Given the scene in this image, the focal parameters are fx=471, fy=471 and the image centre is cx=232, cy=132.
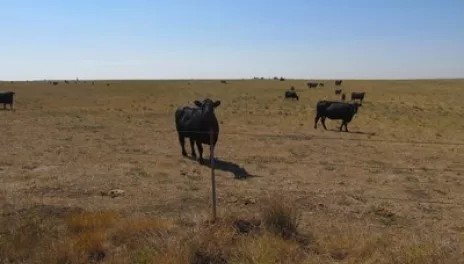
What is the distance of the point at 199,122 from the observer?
48.2 ft

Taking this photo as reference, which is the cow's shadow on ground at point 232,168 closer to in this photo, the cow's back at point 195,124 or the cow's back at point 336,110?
the cow's back at point 195,124

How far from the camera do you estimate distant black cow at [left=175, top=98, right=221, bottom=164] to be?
46.8ft

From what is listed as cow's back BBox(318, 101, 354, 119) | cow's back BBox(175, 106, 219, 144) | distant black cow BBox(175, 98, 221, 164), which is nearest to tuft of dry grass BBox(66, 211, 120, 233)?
distant black cow BBox(175, 98, 221, 164)

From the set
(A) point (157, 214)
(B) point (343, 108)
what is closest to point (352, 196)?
(A) point (157, 214)

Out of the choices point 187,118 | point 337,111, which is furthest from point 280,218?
point 337,111

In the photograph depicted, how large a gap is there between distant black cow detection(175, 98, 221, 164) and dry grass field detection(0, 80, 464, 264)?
0.74 meters

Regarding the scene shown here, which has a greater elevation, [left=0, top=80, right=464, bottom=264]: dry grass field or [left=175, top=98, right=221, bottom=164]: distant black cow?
[left=175, top=98, right=221, bottom=164]: distant black cow

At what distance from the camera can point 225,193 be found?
10469 mm

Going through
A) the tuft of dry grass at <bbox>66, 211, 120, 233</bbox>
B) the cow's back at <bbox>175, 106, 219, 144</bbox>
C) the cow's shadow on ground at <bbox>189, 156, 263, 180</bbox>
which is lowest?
the cow's shadow on ground at <bbox>189, 156, 263, 180</bbox>

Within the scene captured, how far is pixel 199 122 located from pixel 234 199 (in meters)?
5.15

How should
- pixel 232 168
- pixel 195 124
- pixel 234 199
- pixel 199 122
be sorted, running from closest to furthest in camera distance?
1. pixel 234 199
2. pixel 232 168
3. pixel 199 122
4. pixel 195 124

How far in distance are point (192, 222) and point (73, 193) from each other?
3.93 m

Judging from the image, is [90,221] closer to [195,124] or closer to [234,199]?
[234,199]

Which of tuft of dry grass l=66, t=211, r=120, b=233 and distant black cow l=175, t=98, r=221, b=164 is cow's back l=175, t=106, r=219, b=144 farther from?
tuft of dry grass l=66, t=211, r=120, b=233
